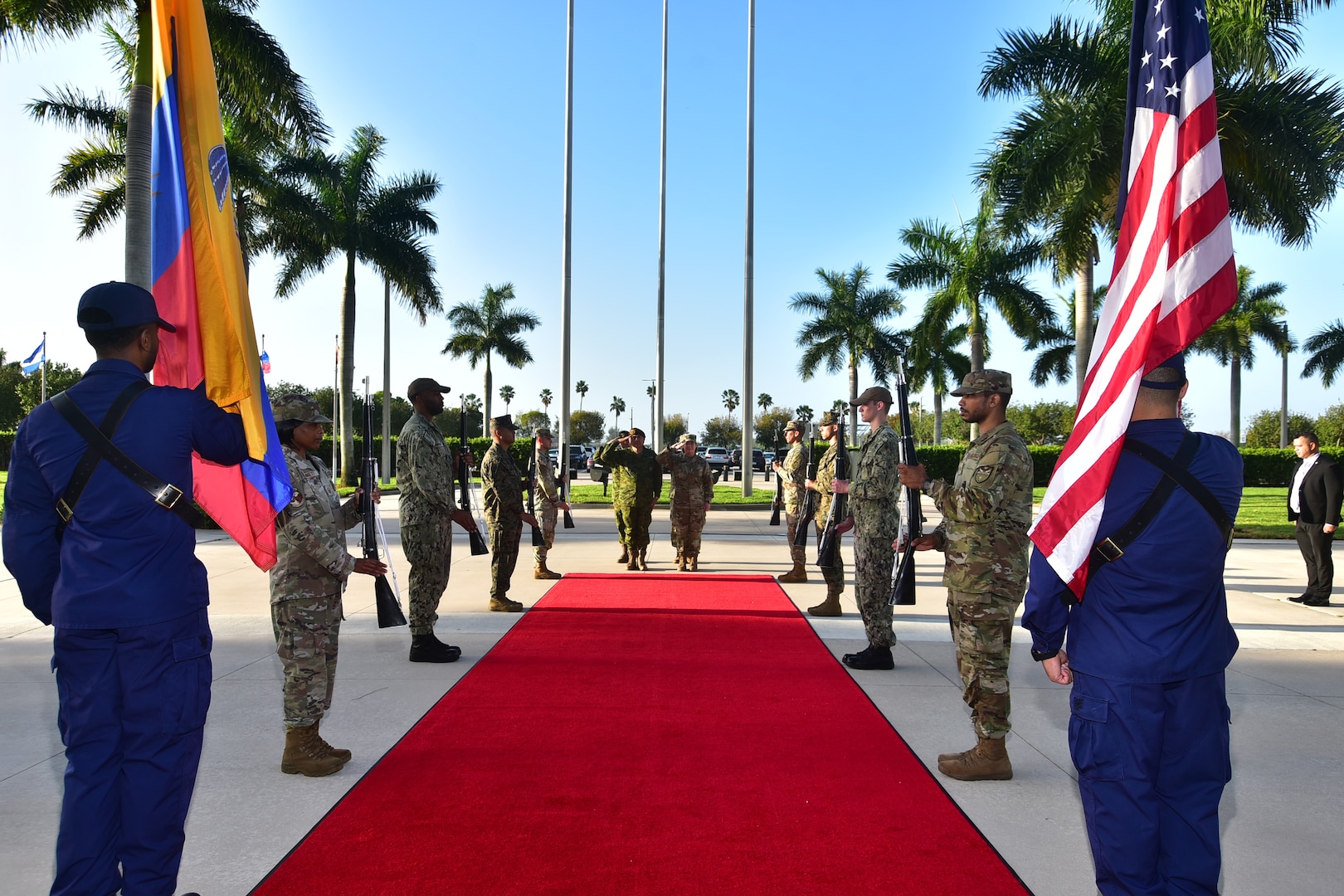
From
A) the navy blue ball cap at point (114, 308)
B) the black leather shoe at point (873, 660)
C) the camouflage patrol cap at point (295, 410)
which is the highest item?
the navy blue ball cap at point (114, 308)

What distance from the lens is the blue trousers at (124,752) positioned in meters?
2.70

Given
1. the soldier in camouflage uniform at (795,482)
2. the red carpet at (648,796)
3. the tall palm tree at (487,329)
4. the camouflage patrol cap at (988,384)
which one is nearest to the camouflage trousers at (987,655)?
the red carpet at (648,796)

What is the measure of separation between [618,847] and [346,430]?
27100mm

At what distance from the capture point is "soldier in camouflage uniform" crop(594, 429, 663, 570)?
37.4 ft

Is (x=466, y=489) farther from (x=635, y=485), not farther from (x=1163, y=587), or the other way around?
(x=1163, y=587)

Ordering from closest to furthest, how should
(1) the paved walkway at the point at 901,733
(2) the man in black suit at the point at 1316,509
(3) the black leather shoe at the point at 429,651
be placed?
(1) the paved walkway at the point at 901,733, (3) the black leather shoe at the point at 429,651, (2) the man in black suit at the point at 1316,509

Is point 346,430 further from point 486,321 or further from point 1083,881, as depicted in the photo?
point 1083,881

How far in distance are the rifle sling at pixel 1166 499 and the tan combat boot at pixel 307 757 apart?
364 cm

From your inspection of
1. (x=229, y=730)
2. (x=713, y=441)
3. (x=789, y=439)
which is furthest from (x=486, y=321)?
(x=713, y=441)

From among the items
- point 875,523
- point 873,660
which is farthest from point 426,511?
point 873,660

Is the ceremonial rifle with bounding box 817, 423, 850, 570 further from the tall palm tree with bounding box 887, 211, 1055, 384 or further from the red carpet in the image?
the tall palm tree with bounding box 887, 211, 1055, 384

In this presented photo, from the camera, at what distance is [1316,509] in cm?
927

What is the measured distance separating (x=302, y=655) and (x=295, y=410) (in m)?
1.24

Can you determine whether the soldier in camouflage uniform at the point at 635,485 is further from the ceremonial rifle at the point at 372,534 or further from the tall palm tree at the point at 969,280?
the tall palm tree at the point at 969,280
